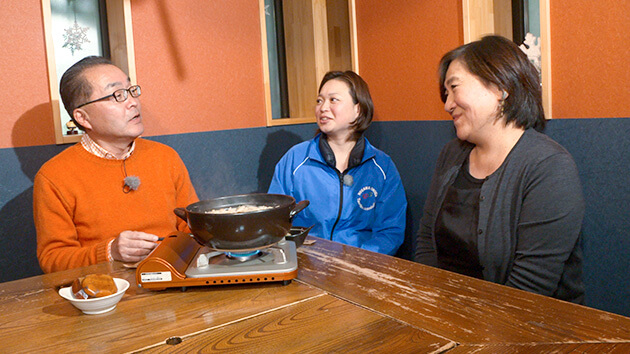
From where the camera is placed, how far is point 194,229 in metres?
1.17

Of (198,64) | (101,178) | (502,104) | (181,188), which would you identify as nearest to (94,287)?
(101,178)

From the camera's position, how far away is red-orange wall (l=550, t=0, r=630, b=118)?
6.40 feet

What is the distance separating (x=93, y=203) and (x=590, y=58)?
6.84ft

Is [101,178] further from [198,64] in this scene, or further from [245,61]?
[245,61]

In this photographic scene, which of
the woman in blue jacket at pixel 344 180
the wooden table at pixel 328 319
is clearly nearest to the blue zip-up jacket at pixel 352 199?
the woman in blue jacket at pixel 344 180

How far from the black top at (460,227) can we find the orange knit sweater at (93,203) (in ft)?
3.45

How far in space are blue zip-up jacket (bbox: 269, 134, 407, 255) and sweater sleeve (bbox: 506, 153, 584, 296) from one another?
1010 millimetres

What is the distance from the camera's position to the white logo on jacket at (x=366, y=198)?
102 inches

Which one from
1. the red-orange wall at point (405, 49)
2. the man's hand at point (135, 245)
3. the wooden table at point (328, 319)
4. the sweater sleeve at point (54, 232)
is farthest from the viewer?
the red-orange wall at point (405, 49)

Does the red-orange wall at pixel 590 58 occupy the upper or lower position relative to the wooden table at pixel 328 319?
upper

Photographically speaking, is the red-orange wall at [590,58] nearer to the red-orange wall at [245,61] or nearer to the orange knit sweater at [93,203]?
the red-orange wall at [245,61]

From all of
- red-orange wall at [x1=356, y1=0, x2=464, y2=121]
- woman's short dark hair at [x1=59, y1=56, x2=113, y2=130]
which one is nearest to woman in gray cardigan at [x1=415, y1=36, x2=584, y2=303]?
red-orange wall at [x1=356, y1=0, x2=464, y2=121]

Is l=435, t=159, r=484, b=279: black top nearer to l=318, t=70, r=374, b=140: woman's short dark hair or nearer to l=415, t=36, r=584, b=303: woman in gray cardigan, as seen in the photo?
l=415, t=36, r=584, b=303: woman in gray cardigan

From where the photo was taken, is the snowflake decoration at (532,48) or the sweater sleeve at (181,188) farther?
the snowflake decoration at (532,48)
